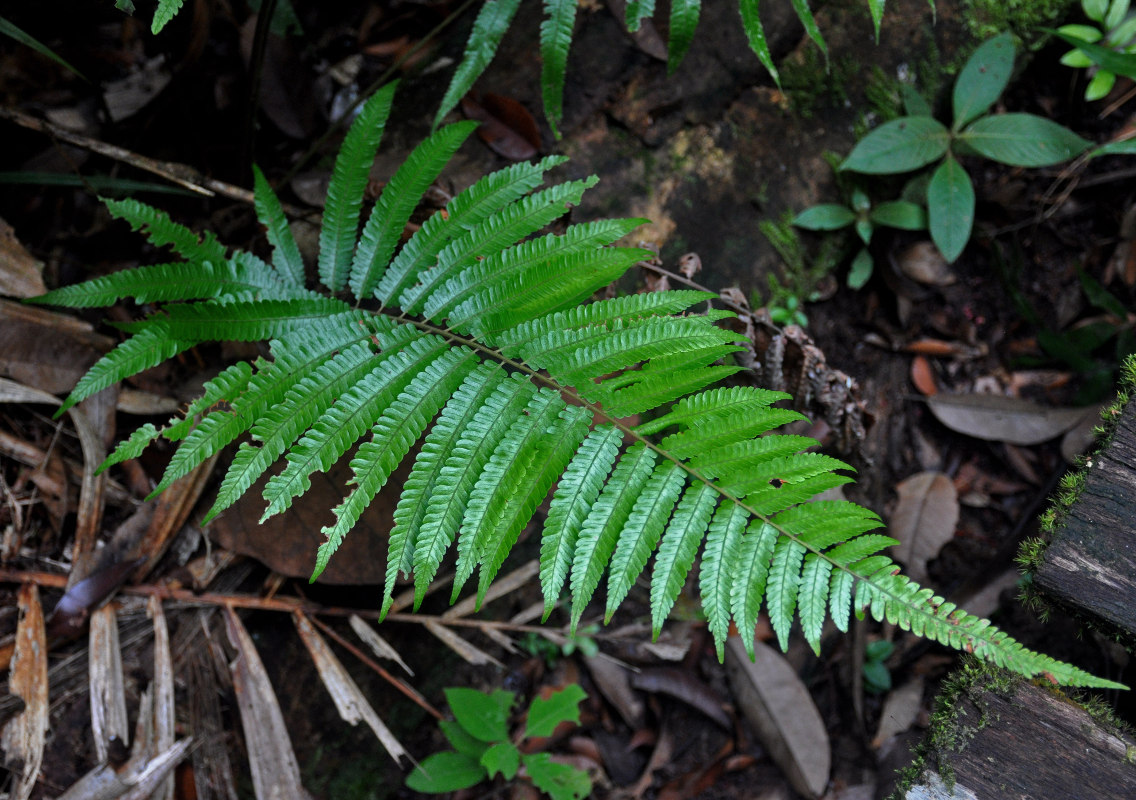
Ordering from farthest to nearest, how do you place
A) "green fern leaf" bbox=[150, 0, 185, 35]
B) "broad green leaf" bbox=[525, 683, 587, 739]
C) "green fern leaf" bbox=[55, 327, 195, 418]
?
"broad green leaf" bbox=[525, 683, 587, 739]
"green fern leaf" bbox=[55, 327, 195, 418]
"green fern leaf" bbox=[150, 0, 185, 35]

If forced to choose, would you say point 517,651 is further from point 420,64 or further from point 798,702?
point 420,64

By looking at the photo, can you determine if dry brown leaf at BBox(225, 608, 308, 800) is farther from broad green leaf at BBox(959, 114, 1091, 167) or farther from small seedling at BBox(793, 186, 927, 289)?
broad green leaf at BBox(959, 114, 1091, 167)

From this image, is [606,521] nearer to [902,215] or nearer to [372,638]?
[372,638]

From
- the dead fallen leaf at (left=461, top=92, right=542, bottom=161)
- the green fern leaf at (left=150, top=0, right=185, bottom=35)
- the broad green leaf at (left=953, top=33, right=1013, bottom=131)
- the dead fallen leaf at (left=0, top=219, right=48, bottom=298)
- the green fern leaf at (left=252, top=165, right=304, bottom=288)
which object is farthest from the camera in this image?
the broad green leaf at (left=953, top=33, right=1013, bottom=131)

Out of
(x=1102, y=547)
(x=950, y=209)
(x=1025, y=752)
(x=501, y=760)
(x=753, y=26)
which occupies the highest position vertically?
(x=753, y=26)

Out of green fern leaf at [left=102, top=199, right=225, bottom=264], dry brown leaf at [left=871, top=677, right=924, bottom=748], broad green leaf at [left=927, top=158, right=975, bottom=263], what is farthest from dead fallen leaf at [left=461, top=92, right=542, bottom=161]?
dry brown leaf at [left=871, top=677, right=924, bottom=748]

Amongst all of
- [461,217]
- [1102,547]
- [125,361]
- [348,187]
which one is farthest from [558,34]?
[1102,547]
